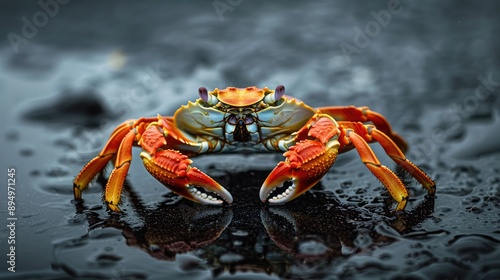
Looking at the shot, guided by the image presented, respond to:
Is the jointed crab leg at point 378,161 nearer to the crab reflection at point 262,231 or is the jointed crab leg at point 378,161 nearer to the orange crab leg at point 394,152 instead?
the orange crab leg at point 394,152

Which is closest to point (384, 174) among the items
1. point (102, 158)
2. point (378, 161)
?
point (378, 161)

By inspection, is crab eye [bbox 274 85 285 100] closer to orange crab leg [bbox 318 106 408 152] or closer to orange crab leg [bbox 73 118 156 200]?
orange crab leg [bbox 318 106 408 152]

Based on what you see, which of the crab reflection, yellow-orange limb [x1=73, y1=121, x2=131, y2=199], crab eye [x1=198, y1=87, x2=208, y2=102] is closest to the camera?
the crab reflection

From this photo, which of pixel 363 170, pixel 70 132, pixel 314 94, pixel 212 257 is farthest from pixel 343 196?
pixel 70 132

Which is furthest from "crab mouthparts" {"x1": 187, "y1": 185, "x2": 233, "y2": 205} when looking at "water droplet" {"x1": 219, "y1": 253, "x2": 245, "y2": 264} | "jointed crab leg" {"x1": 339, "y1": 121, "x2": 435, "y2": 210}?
"jointed crab leg" {"x1": 339, "y1": 121, "x2": 435, "y2": 210}

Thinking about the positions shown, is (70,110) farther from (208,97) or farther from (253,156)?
(208,97)

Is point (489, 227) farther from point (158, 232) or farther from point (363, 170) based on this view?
point (158, 232)
